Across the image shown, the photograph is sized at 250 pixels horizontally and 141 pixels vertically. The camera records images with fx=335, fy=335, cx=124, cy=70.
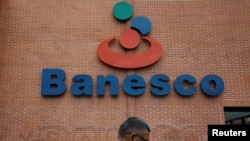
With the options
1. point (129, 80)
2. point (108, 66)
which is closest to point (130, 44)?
point (108, 66)

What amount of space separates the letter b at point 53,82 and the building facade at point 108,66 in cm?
15

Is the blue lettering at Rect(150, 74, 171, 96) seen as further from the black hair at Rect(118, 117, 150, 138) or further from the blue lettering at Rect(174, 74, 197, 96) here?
the black hair at Rect(118, 117, 150, 138)

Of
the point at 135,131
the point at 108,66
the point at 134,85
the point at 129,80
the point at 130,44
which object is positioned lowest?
the point at 135,131

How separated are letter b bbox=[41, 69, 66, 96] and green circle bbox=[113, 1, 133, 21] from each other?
7.77 feet

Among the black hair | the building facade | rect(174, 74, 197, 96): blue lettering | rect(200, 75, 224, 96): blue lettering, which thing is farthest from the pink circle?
the black hair

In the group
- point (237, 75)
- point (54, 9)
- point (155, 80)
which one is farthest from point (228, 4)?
point (54, 9)

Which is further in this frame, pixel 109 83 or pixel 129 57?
pixel 129 57

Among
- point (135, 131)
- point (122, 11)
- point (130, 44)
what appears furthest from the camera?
point (122, 11)

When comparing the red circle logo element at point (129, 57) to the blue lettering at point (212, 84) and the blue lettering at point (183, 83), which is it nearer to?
the blue lettering at point (183, 83)

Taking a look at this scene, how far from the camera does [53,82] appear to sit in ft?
31.1

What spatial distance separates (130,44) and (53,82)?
247 cm

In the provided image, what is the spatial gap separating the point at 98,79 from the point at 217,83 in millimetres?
3430

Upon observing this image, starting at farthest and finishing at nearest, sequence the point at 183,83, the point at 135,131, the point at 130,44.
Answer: the point at 130,44
the point at 183,83
the point at 135,131

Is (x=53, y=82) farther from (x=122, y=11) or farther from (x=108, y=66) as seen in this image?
(x=122, y=11)
